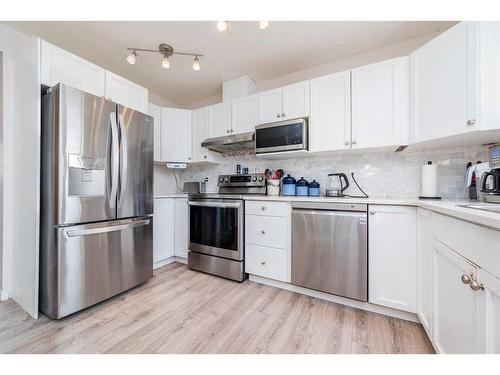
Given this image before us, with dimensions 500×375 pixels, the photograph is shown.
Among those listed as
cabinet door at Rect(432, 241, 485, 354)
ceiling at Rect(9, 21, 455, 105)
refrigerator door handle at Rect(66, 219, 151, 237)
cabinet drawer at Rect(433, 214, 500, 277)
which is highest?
ceiling at Rect(9, 21, 455, 105)

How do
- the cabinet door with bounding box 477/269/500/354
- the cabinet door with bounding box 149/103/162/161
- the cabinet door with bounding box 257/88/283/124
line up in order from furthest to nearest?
the cabinet door with bounding box 149/103/162/161
the cabinet door with bounding box 257/88/283/124
the cabinet door with bounding box 477/269/500/354

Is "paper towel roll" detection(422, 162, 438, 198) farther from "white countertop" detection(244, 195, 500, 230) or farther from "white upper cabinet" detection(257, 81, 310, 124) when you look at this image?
"white upper cabinet" detection(257, 81, 310, 124)

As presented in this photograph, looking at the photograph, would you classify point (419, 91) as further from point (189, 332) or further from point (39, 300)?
point (39, 300)

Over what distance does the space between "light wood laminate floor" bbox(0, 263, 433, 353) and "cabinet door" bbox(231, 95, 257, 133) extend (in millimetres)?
1875

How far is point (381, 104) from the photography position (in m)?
1.81

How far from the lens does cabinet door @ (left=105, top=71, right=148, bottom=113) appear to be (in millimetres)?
1989

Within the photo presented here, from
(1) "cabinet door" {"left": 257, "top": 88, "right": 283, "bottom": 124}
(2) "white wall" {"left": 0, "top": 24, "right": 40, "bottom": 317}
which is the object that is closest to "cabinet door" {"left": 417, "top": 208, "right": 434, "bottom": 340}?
(1) "cabinet door" {"left": 257, "top": 88, "right": 283, "bottom": 124}

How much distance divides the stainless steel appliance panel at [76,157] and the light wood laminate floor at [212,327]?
29.9 inches

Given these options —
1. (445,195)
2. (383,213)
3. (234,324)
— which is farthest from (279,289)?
(445,195)

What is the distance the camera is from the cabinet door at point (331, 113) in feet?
6.40

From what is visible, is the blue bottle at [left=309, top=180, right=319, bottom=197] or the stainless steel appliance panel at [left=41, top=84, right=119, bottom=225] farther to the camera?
the blue bottle at [left=309, top=180, right=319, bottom=197]

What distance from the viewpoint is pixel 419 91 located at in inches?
63.0

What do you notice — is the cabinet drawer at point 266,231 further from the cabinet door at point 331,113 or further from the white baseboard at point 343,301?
the cabinet door at point 331,113
